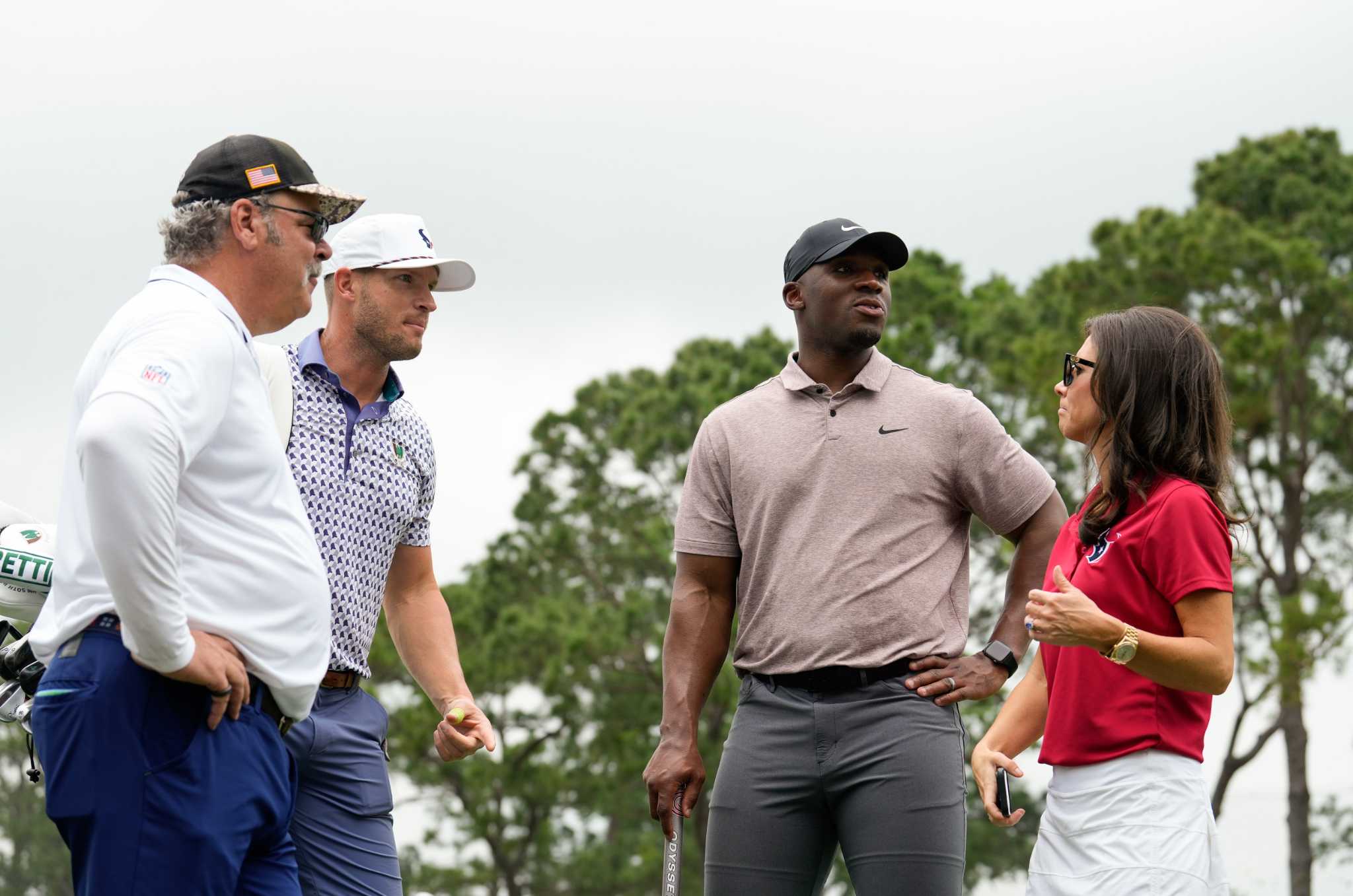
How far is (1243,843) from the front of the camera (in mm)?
18141

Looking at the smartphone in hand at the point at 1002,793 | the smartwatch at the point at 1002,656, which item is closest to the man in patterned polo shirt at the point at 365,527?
the smartphone in hand at the point at 1002,793

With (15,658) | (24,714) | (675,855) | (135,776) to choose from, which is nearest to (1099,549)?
(675,855)

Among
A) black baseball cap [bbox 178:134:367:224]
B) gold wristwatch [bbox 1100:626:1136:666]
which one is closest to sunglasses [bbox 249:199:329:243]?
black baseball cap [bbox 178:134:367:224]

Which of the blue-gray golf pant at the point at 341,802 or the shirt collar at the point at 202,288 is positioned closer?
the shirt collar at the point at 202,288

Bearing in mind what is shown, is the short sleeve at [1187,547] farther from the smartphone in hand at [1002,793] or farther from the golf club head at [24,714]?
the golf club head at [24,714]

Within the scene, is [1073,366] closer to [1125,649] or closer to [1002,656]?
[1125,649]

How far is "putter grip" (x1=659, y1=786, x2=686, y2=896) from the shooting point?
4.38 meters

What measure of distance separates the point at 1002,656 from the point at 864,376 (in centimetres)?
84

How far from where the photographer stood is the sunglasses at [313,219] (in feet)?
10.6

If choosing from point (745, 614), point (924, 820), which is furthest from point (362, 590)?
point (924, 820)

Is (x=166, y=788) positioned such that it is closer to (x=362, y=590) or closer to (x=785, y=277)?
(x=362, y=590)

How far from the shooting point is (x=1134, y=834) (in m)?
3.19

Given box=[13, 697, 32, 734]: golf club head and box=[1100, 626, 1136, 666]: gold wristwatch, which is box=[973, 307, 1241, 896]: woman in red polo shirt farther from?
box=[13, 697, 32, 734]: golf club head

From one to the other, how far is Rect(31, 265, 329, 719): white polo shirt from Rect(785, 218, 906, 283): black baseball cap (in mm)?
1881
